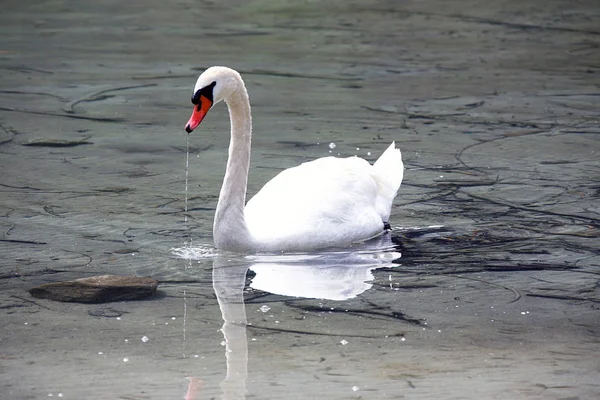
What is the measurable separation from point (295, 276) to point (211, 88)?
1.19 m

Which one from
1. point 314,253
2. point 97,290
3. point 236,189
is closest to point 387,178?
point 314,253

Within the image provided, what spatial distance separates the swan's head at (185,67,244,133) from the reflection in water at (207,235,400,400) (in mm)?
806

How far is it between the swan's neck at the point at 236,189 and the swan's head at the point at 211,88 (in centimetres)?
9

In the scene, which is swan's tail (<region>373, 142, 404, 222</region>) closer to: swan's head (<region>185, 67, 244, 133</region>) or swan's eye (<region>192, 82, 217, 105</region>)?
swan's head (<region>185, 67, 244, 133</region>)

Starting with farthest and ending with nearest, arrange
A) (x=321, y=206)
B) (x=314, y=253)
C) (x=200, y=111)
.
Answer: (x=321, y=206) → (x=314, y=253) → (x=200, y=111)

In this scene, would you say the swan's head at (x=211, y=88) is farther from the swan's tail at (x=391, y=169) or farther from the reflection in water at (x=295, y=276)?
the swan's tail at (x=391, y=169)

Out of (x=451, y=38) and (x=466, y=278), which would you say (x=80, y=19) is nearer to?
(x=451, y=38)

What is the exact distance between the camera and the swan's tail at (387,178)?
25.4 feet

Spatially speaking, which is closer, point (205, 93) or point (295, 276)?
point (295, 276)

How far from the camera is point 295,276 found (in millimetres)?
6500

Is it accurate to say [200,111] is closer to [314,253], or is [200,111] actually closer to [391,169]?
[314,253]

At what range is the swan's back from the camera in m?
6.98

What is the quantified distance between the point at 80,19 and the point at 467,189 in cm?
981

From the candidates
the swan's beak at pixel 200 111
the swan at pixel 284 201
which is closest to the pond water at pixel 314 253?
the swan at pixel 284 201
